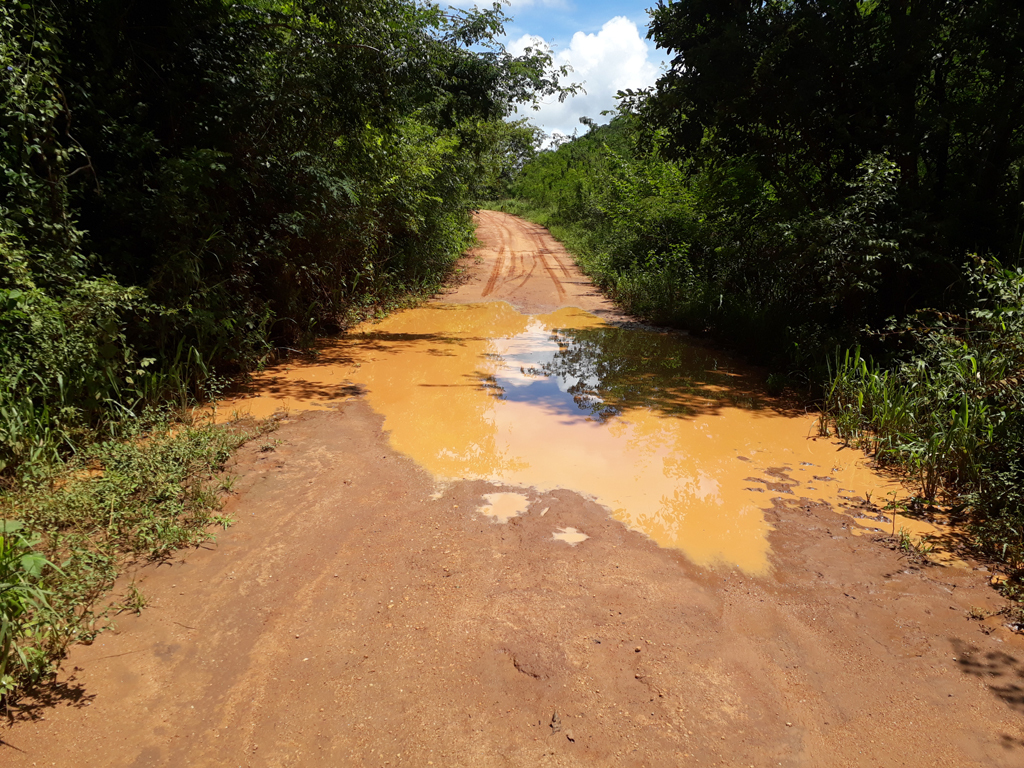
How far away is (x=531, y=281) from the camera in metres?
15.2

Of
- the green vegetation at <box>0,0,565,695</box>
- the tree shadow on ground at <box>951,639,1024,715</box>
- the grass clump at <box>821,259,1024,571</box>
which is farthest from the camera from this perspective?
the grass clump at <box>821,259,1024,571</box>

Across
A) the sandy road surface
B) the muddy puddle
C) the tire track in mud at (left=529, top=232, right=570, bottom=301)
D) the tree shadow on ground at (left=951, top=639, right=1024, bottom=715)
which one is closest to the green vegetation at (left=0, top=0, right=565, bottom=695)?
the muddy puddle

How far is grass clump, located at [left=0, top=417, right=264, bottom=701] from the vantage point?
2.44m

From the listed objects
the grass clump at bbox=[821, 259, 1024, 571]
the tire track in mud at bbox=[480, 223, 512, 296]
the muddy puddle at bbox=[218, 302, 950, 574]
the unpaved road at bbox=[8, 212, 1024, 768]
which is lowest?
the unpaved road at bbox=[8, 212, 1024, 768]

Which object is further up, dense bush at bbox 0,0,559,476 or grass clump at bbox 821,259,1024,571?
dense bush at bbox 0,0,559,476

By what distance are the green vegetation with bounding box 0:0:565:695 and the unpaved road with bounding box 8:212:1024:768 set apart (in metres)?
0.48

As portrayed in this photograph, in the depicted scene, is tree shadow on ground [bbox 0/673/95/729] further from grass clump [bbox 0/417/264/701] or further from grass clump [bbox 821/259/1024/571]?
grass clump [bbox 821/259/1024/571]

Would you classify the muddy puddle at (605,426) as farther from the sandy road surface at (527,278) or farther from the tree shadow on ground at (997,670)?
the sandy road surface at (527,278)

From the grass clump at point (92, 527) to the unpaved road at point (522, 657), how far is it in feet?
0.58

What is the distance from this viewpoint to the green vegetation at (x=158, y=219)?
11.7 feet

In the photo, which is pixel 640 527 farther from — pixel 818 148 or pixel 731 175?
pixel 731 175

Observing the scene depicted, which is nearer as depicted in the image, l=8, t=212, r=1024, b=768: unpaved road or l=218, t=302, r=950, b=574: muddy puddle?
l=8, t=212, r=1024, b=768: unpaved road

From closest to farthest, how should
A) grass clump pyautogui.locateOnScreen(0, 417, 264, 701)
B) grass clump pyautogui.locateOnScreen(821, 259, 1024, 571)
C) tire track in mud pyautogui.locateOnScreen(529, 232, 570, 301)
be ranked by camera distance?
grass clump pyautogui.locateOnScreen(0, 417, 264, 701), grass clump pyautogui.locateOnScreen(821, 259, 1024, 571), tire track in mud pyautogui.locateOnScreen(529, 232, 570, 301)

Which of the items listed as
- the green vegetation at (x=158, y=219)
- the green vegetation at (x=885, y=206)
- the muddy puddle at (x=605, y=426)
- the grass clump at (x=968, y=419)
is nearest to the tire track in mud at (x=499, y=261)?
the muddy puddle at (x=605, y=426)
